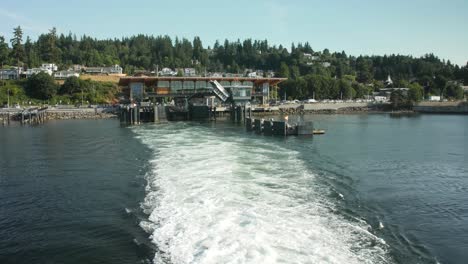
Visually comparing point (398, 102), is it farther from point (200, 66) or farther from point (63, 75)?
point (200, 66)

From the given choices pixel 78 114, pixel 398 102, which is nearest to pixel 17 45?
pixel 78 114

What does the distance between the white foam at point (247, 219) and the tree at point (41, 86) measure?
93.5 meters

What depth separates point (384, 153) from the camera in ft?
104

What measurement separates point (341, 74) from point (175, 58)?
7471cm

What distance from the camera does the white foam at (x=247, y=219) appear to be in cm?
1099

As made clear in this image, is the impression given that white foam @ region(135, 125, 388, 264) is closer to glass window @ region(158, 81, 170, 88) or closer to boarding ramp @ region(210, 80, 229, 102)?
boarding ramp @ region(210, 80, 229, 102)

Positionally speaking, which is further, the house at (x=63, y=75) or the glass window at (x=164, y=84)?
the house at (x=63, y=75)

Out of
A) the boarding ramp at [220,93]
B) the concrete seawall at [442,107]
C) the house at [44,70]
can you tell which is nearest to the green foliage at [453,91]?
the concrete seawall at [442,107]

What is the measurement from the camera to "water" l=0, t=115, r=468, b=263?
11.6 meters

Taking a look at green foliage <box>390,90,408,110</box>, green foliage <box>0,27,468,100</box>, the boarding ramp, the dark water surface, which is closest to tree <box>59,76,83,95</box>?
green foliage <box>0,27,468,100</box>

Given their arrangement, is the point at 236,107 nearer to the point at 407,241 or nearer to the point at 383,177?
the point at 383,177

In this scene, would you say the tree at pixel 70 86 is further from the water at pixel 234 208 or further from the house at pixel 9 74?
the water at pixel 234 208

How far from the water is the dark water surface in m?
0.06

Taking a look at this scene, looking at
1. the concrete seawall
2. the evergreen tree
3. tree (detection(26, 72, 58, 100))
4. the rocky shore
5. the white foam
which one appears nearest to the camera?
the white foam
